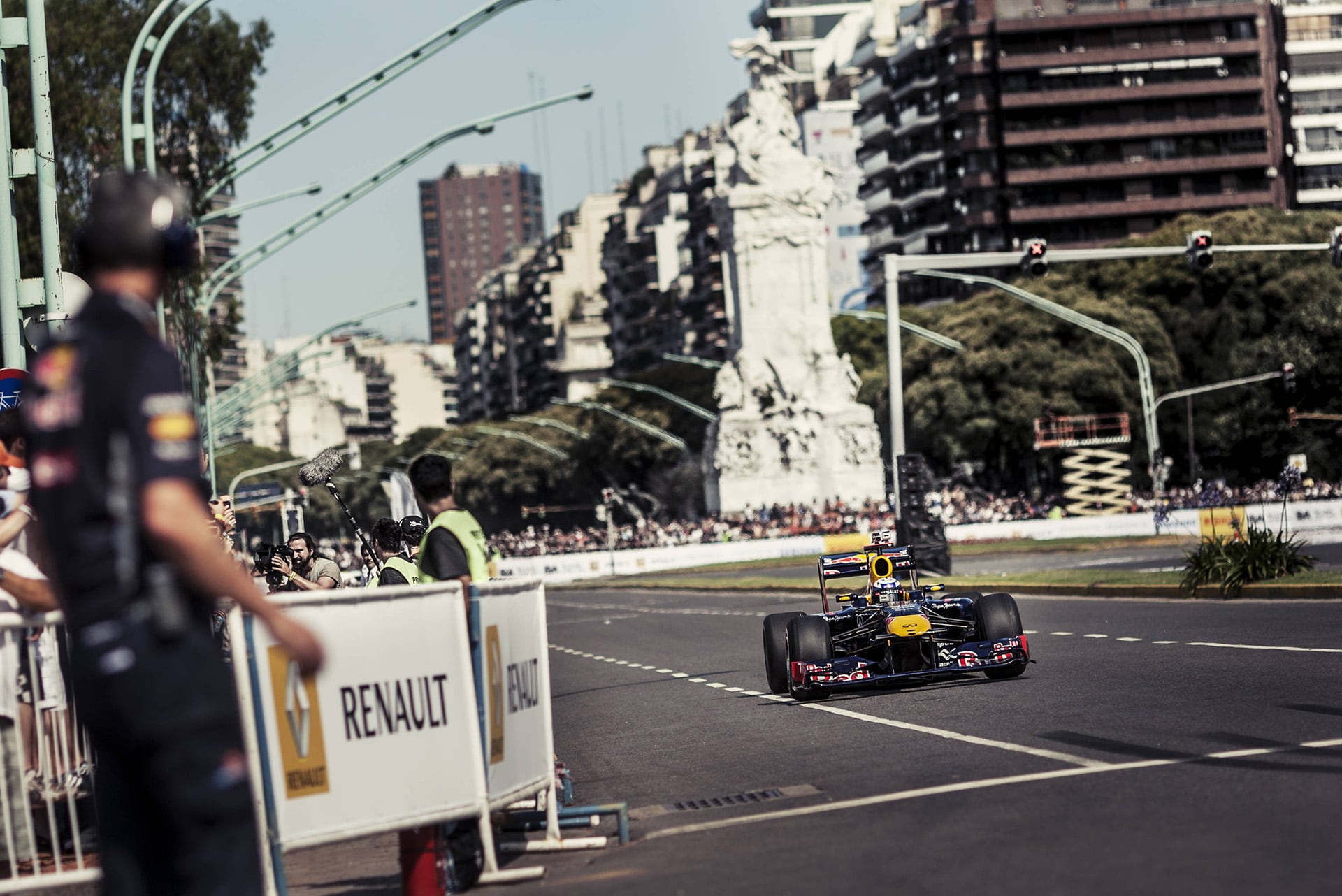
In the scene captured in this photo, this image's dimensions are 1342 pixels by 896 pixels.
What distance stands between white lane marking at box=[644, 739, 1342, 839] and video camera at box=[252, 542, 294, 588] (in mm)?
7652

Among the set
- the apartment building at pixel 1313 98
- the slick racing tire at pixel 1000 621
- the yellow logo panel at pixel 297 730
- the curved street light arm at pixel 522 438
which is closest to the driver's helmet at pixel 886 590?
the slick racing tire at pixel 1000 621

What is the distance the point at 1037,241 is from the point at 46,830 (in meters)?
29.1

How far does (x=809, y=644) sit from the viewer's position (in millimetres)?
16375

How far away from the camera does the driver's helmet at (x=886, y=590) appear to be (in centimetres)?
1691

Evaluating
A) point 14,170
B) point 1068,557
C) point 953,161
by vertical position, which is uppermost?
point 953,161

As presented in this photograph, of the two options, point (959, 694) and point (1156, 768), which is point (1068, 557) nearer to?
point (959, 694)

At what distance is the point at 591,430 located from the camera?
393 feet

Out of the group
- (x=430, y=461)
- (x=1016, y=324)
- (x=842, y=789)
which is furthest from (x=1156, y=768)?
(x=1016, y=324)

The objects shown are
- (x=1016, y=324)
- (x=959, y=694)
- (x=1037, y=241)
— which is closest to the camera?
(x=959, y=694)

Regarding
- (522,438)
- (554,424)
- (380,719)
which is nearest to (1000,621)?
(380,719)

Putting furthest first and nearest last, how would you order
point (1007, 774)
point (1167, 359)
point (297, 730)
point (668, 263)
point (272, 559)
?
point (668, 263) < point (1167, 359) < point (272, 559) < point (1007, 774) < point (297, 730)

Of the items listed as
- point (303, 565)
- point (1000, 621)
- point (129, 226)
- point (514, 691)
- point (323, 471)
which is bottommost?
point (1000, 621)

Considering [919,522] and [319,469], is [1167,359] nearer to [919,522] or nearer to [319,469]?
[919,522]

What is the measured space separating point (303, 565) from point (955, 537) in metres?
46.9
